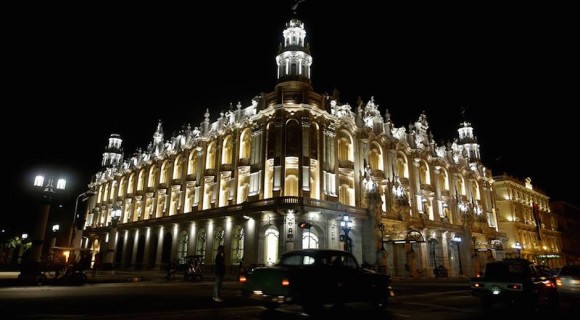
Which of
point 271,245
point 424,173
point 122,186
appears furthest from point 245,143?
point 122,186

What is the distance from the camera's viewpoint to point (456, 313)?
479 inches

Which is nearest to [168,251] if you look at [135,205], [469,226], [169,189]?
[169,189]

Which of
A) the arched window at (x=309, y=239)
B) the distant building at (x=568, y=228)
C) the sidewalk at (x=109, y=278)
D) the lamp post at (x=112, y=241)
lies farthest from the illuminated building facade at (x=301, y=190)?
the distant building at (x=568, y=228)

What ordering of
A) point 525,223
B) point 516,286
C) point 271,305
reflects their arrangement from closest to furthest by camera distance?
point 271,305 < point 516,286 < point 525,223

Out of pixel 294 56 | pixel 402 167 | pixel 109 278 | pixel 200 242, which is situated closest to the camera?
pixel 109 278

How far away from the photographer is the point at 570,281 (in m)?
17.8

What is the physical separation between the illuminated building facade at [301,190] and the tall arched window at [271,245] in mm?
135

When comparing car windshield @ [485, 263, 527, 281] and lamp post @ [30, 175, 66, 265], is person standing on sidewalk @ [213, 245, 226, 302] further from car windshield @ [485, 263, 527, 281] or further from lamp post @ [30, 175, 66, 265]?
lamp post @ [30, 175, 66, 265]

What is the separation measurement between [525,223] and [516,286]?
69505 millimetres

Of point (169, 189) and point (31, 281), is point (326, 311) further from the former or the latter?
point (169, 189)

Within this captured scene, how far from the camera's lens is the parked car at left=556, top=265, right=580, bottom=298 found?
57.9 ft

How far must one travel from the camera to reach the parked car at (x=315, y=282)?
10258mm

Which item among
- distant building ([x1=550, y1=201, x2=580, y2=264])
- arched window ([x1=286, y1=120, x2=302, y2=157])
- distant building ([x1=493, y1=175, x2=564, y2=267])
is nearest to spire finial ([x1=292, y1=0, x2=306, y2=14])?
arched window ([x1=286, y1=120, x2=302, y2=157])

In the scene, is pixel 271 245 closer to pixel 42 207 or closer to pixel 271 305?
pixel 42 207
